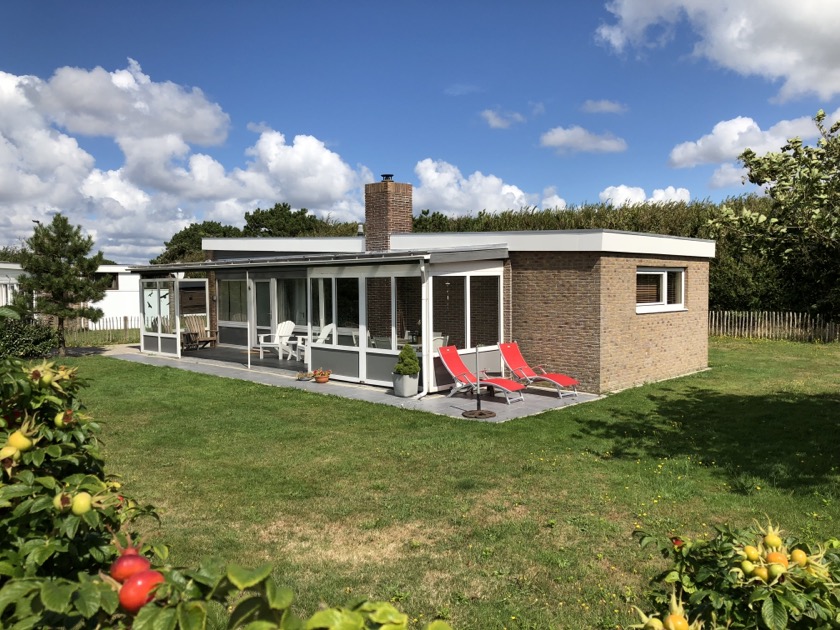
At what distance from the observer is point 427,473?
718 cm

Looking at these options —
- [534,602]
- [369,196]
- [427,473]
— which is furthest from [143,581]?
[369,196]

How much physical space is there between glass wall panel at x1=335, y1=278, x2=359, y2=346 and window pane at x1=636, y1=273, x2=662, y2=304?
613cm

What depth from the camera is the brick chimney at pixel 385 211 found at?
53.3 feet

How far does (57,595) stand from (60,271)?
62.9 ft

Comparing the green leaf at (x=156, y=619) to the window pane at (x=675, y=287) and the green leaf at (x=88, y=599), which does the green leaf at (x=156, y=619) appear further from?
the window pane at (x=675, y=287)

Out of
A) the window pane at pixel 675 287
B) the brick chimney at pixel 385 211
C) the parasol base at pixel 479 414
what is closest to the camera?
the parasol base at pixel 479 414

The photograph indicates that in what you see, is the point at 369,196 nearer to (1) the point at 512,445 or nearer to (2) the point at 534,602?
(1) the point at 512,445

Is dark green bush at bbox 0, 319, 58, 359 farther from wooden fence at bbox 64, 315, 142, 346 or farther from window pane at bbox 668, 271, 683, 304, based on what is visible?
window pane at bbox 668, 271, 683, 304

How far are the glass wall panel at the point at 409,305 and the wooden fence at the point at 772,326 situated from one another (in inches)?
539

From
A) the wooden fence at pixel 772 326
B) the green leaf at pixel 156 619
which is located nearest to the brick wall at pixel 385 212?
the wooden fence at pixel 772 326

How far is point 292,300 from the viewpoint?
18.5 metres

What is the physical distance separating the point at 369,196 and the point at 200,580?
1566 centimetres

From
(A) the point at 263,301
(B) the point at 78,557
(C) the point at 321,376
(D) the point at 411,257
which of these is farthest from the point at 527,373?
(B) the point at 78,557

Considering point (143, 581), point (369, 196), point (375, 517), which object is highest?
point (369, 196)
